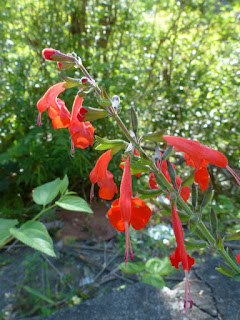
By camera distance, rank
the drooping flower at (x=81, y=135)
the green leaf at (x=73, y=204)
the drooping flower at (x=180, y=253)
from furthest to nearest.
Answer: the green leaf at (x=73, y=204), the drooping flower at (x=81, y=135), the drooping flower at (x=180, y=253)

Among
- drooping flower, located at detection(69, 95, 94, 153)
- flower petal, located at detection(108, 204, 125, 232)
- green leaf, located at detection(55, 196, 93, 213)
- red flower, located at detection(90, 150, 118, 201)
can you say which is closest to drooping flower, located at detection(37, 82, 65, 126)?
drooping flower, located at detection(69, 95, 94, 153)

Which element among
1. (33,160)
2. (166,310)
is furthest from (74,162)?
(166,310)

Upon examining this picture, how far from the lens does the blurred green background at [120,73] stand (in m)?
2.76

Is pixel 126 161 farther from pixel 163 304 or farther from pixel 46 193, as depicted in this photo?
pixel 163 304

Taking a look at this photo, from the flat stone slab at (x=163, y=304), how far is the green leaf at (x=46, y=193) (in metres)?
0.68

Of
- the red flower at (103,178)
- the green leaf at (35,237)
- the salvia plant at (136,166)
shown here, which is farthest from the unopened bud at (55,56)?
the green leaf at (35,237)

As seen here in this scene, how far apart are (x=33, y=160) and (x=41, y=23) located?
1.55 metres

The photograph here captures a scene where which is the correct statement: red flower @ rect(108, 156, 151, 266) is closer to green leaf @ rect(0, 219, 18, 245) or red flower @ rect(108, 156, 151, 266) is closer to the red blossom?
the red blossom

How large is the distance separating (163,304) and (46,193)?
2.82ft

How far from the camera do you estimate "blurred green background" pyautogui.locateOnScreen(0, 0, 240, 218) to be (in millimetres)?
2758

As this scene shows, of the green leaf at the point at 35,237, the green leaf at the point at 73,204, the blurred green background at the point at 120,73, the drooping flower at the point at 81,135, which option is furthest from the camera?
the blurred green background at the point at 120,73

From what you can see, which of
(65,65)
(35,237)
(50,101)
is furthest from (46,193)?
(65,65)

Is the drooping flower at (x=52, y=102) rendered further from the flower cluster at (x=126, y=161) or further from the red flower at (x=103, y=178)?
the red flower at (x=103, y=178)

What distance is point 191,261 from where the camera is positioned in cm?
77
